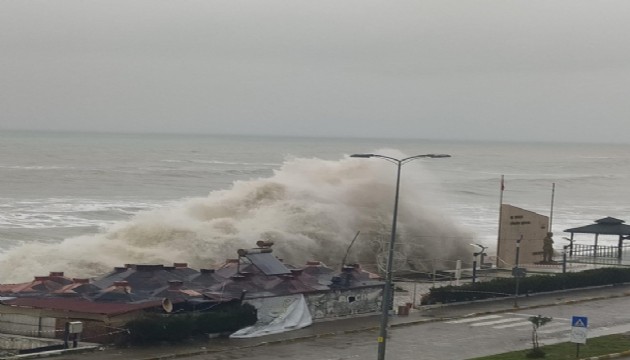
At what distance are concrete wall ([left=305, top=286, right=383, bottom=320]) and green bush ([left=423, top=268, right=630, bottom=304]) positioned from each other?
2.78m

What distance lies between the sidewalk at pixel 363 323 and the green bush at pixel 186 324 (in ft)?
1.48

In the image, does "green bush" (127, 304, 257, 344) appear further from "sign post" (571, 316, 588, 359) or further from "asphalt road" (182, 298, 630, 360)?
"sign post" (571, 316, 588, 359)

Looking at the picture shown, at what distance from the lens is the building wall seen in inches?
2147

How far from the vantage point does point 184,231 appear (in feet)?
178

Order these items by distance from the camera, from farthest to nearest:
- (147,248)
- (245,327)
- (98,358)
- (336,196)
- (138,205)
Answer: (138,205) < (336,196) < (147,248) < (245,327) < (98,358)

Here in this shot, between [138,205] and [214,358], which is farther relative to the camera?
[138,205]

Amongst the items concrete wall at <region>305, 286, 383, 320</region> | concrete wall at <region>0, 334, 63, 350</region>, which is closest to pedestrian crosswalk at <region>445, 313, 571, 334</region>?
concrete wall at <region>305, 286, 383, 320</region>

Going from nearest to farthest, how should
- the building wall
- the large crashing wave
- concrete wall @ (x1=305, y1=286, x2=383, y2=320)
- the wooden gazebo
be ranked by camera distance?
1. concrete wall @ (x1=305, y1=286, x2=383, y2=320)
2. the large crashing wave
3. the wooden gazebo
4. the building wall

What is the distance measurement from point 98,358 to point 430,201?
37120 mm

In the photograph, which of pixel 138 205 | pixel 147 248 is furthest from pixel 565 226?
pixel 147 248

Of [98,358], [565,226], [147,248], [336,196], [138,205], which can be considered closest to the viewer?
[98,358]

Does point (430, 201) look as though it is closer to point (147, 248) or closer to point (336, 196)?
point (336, 196)

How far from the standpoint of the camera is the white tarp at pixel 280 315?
3555 cm

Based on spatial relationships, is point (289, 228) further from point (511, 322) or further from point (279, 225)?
point (511, 322)
